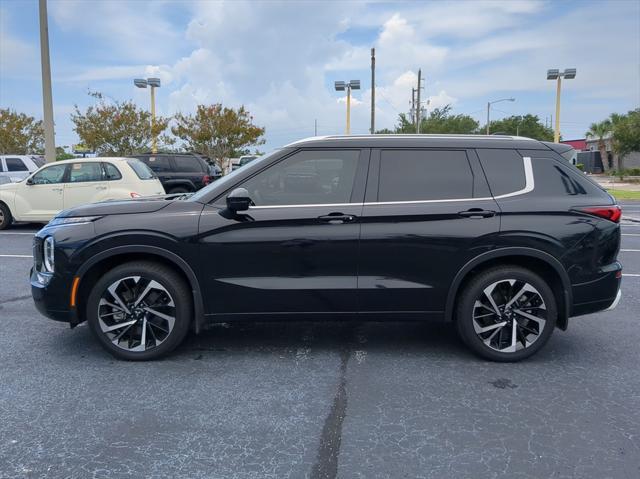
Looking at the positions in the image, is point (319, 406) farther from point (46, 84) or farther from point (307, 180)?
point (46, 84)

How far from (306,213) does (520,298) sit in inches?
72.7

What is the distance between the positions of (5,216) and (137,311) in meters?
10.6

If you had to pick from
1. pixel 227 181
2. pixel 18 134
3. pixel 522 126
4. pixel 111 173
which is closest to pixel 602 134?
pixel 522 126

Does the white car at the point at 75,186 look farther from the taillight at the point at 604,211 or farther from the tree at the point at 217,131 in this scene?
the tree at the point at 217,131

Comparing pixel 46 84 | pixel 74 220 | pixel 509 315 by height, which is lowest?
pixel 509 315

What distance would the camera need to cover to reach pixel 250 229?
451 centimetres

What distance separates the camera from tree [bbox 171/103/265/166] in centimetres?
3566

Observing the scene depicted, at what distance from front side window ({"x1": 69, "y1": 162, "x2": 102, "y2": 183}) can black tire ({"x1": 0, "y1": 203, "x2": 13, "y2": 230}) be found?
79.7 inches

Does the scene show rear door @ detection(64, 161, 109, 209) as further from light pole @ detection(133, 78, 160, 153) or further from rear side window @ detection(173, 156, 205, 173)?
light pole @ detection(133, 78, 160, 153)

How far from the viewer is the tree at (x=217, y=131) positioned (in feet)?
117

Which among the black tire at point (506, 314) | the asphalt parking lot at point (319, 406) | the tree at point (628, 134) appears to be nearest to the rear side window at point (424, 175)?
the black tire at point (506, 314)

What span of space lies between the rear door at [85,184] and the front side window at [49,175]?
0.24 meters

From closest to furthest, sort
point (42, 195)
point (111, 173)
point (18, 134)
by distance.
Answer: point (111, 173) → point (42, 195) → point (18, 134)

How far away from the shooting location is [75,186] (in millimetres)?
12516
